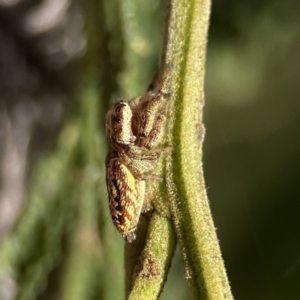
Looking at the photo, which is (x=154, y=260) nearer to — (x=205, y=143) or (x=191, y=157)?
(x=191, y=157)

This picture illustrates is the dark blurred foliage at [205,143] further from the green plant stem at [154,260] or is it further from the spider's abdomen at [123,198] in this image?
the green plant stem at [154,260]

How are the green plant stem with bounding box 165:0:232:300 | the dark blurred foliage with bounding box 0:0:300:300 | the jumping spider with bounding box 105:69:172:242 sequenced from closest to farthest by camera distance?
the green plant stem with bounding box 165:0:232:300, the jumping spider with bounding box 105:69:172:242, the dark blurred foliage with bounding box 0:0:300:300

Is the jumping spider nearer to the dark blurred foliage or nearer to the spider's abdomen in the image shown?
the spider's abdomen

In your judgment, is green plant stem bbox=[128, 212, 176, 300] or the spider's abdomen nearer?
green plant stem bbox=[128, 212, 176, 300]

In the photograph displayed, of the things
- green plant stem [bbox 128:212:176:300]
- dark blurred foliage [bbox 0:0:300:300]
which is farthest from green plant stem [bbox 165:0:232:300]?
dark blurred foliage [bbox 0:0:300:300]

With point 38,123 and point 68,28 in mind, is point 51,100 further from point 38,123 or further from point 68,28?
point 68,28

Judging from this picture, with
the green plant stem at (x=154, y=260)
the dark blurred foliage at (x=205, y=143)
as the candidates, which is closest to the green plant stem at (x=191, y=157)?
the green plant stem at (x=154, y=260)

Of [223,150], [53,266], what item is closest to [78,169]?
[53,266]
